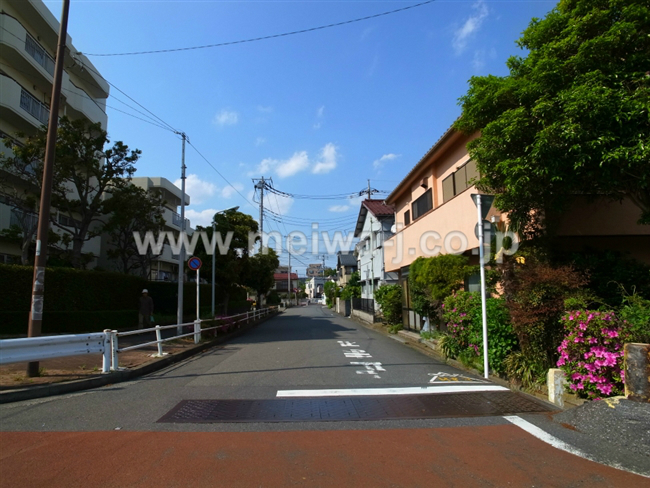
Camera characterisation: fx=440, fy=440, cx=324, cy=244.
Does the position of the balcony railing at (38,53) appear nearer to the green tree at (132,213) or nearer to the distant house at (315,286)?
the green tree at (132,213)

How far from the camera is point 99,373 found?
814 centimetres

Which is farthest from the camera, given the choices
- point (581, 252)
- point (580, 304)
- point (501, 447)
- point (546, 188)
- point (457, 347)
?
point (457, 347)

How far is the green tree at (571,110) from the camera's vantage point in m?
6.05

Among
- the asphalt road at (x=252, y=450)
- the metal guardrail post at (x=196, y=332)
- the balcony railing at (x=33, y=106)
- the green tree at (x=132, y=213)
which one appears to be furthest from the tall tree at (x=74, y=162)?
the asphalt road at (x=252, y=450)

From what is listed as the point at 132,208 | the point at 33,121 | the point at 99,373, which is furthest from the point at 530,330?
the point at 33,121

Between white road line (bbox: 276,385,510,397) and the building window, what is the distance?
646cm

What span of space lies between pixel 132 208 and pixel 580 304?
717 inches

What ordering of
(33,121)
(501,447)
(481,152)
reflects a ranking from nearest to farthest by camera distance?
(501,447)
(481,152)
(33,121)

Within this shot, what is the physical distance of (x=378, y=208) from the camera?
31109mm

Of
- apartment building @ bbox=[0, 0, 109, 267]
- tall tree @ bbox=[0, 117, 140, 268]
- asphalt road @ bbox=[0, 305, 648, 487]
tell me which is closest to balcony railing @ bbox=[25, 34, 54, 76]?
apartment building @ bbox=[0, 0, 109, 267]

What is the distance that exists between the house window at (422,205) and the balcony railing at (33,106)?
1707 cm

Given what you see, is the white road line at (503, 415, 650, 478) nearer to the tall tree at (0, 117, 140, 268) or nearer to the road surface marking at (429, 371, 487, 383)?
the road surface marking at (429, 371, 487, 383)

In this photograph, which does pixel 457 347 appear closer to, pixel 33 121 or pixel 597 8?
pixel 597 8

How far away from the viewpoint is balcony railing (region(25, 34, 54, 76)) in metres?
19.1
